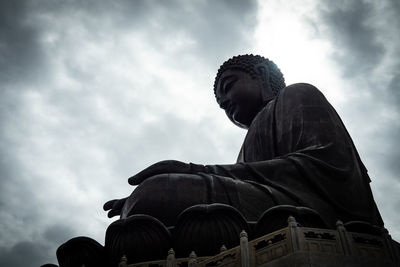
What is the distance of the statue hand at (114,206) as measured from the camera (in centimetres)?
700

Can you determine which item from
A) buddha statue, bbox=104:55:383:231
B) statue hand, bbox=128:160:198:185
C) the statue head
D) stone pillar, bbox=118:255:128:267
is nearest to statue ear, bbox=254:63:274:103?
the statue head

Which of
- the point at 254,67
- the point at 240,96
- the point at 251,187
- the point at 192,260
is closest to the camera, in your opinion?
the point at 192,260

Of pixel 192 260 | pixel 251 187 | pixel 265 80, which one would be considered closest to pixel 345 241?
pixel 192 260

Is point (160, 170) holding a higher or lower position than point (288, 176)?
lower

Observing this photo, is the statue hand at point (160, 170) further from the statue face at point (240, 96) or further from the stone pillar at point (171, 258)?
the statue face at point (240, 96)

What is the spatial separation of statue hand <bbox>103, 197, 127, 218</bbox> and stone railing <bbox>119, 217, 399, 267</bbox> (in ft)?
7.04

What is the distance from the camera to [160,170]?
264 inches

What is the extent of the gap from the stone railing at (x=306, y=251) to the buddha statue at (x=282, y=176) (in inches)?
Result: 37.5

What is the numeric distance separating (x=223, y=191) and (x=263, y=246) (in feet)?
5.48

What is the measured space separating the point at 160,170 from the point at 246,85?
3831 millimetres

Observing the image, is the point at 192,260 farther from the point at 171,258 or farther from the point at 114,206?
the point at 114,206

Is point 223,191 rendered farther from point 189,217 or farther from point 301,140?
point 301,140

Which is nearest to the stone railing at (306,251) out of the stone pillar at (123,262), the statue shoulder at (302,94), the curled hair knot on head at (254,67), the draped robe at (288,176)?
the stone pillar at (123,262)

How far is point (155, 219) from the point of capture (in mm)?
5516
